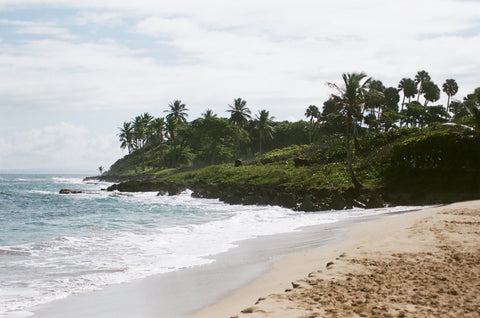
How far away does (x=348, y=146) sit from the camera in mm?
30688

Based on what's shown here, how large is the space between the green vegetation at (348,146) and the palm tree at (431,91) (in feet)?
0.61

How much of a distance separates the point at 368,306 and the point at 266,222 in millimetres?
15798

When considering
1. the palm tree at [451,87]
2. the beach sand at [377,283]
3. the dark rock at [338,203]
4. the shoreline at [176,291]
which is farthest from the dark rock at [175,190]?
the palm tree at [451,87]

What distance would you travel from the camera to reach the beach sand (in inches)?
227

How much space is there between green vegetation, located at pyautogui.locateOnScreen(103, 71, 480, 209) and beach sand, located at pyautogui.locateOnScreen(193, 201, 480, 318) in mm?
18163

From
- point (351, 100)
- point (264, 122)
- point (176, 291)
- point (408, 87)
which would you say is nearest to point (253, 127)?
point (264, 122)

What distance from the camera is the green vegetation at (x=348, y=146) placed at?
27922 millimetres

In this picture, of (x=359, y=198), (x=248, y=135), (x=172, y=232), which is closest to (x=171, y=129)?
(x=248, y=135)

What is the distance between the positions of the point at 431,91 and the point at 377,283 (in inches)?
3211

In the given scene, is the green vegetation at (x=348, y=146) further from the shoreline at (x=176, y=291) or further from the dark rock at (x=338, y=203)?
the shoreline at (x=176, y=291)

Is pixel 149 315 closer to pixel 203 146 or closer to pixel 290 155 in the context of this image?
pixel 290 155

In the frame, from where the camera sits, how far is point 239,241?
15.2m

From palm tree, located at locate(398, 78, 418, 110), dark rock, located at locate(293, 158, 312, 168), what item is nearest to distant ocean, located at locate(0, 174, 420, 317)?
dark rock, located at locate(293, 158, 312, 168)

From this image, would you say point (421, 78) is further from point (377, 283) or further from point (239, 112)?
point (377, 283)
